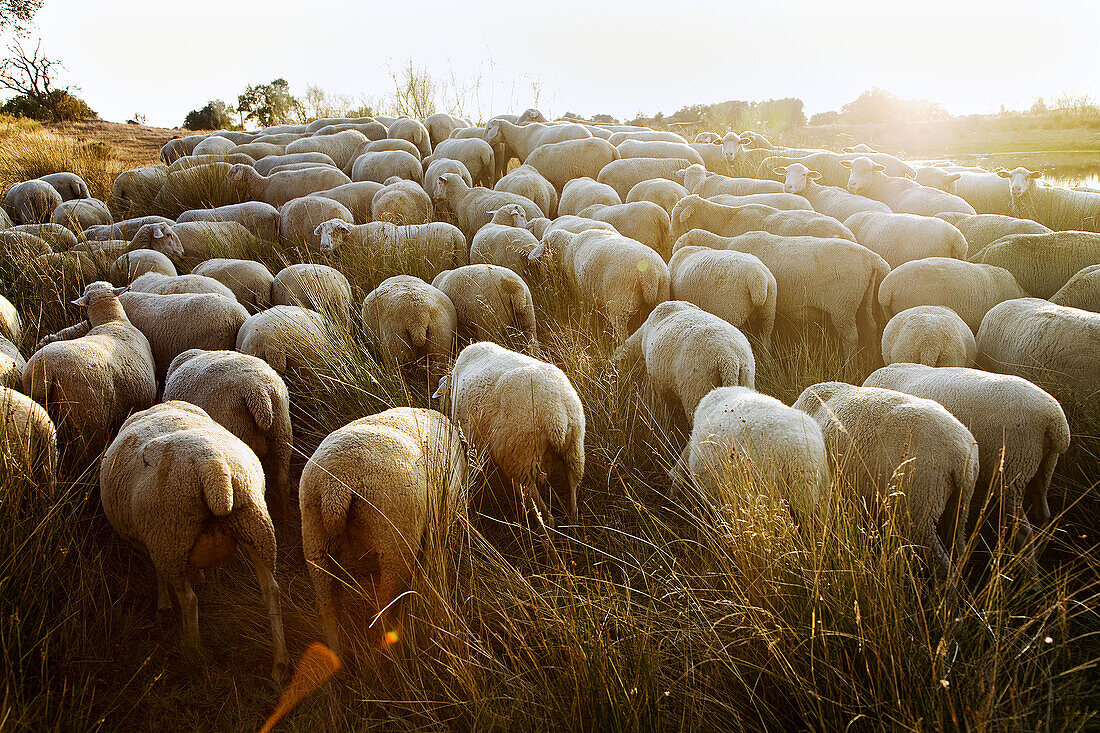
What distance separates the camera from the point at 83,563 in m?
3.29

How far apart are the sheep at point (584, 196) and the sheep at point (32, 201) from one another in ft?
26.6

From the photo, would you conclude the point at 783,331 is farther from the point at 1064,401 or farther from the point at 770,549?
the point at 770,549

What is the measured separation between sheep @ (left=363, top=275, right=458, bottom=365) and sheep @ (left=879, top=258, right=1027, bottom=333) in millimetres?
3764

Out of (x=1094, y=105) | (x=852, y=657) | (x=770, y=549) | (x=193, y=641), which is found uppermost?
(x=1094, y=105)

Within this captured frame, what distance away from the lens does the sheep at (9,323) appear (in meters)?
5.63

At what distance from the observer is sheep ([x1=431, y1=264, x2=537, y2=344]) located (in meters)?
5.76

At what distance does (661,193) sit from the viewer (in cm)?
907

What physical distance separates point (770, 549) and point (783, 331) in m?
4.18

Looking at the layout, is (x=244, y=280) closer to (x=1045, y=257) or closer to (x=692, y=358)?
(x=692, y=358)

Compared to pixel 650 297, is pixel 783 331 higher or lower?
lower

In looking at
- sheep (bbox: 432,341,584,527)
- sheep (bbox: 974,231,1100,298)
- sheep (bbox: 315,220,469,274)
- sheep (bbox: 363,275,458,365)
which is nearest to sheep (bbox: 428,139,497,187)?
sheep (bbox: 315,220,469,274)

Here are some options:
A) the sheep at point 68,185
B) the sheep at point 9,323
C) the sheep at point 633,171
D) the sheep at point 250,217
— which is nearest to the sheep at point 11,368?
the sheep at point 9,323

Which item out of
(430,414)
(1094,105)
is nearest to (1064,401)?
(430,414)

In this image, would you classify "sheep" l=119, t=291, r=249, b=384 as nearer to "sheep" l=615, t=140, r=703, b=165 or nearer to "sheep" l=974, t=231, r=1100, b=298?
"sheep" l=974, t=231, r=1100, b=298
